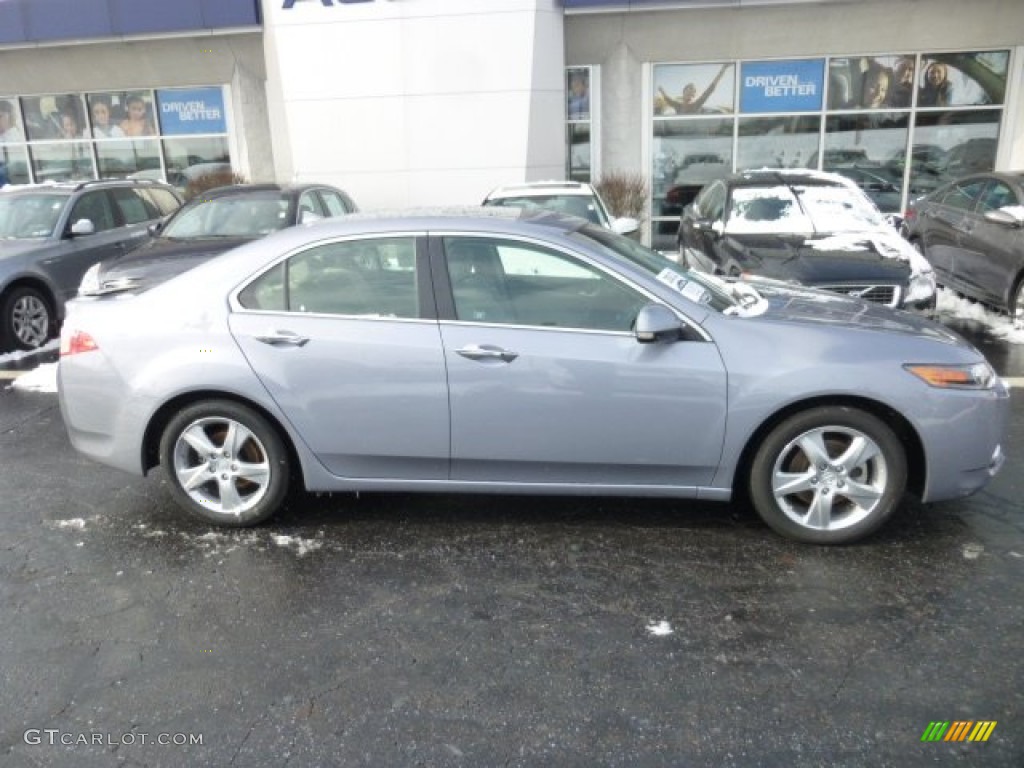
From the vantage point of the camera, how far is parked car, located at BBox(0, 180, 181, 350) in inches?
324

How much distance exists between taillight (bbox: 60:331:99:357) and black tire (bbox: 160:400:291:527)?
59cm

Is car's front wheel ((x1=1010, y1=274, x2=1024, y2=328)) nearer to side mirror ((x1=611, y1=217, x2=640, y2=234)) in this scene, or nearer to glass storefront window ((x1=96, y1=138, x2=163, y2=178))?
side mirror ((x1=611, y1=217, x2=640, y2=234))

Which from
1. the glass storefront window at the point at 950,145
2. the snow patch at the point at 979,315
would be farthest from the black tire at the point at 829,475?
the glass storefront window at the point at 950,145

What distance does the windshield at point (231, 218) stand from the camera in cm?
854

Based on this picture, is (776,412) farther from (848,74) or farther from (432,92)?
(848,74)

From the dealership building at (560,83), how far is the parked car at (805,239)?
17.8ft

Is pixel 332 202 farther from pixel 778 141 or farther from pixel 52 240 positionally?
pixel 778 141

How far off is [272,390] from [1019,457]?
424 centimetres

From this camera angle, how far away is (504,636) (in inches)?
129

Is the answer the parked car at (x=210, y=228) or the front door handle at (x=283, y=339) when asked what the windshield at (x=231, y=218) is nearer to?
the parked car at (x=210, y=228)

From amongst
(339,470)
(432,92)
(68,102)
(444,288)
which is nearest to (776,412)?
(444,288)

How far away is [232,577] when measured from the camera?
3.80 meters

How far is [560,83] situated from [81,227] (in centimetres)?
828

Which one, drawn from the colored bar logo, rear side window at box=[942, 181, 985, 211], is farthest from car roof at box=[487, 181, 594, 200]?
the colored bar logo
